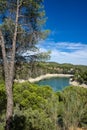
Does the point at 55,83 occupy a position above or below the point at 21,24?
below

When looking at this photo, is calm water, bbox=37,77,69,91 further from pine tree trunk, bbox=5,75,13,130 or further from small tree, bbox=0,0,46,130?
pine tree trunk, bbox=5,75,13,130

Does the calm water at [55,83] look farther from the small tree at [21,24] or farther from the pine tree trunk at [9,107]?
the pine tree trunk at [9,107]

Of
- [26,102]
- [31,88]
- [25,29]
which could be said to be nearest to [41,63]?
[25,29]

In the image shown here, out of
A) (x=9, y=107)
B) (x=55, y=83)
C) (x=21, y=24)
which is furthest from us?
(x=55, y=83)

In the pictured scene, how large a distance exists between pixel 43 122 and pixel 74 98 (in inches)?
86.5

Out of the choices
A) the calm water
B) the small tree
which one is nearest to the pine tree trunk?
the small tree

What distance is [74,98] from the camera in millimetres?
12391

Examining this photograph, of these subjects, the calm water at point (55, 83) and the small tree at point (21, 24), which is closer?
the small tree at point (21, 24)

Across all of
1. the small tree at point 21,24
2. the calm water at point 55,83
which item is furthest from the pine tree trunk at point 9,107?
the calm water at point 55,83

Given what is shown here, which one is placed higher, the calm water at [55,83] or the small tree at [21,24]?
the small tree at [21,24]

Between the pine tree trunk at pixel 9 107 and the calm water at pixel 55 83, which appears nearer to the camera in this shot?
the pine tree trunk at pixel 9 107

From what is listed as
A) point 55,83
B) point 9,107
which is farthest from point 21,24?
point 55,83

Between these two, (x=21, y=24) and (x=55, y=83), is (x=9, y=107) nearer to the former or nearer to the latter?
(x=21, y=24)

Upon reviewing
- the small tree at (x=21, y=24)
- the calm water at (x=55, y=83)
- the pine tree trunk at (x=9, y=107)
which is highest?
the small tree at (x=21, y=24)
